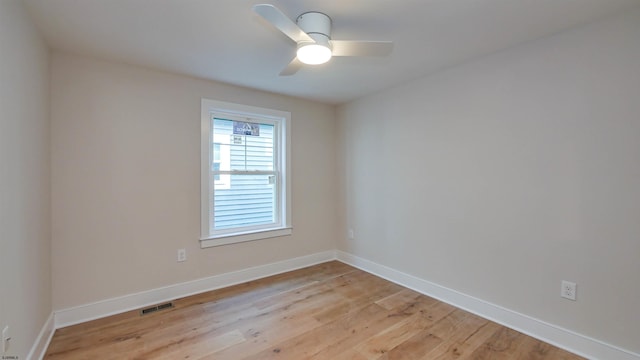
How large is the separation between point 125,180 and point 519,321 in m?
3.58

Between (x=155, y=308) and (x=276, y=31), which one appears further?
(x=155, y=308)

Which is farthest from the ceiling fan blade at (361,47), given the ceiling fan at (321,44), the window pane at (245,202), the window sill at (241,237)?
the window sill at (241,237)

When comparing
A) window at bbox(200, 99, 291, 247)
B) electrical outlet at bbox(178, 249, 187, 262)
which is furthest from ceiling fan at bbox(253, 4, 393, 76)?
electrical outlet at bbox(178, 249, 187, 262)

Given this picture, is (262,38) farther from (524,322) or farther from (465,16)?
(524,322)

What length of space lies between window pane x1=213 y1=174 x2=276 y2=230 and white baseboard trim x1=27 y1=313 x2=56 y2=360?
145 centimetres

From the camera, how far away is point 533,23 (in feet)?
6.37

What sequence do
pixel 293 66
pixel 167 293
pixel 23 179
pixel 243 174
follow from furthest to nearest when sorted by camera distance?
pixel 243 174, pixel 167 293, pixel 293 66, pixel 23 179

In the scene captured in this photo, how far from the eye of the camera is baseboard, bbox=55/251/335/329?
239 centimetres

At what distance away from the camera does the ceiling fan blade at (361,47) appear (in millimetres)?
1775

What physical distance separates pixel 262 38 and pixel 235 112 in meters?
1.28

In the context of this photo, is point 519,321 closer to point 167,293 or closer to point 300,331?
point 300,331

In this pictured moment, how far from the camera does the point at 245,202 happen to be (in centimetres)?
344

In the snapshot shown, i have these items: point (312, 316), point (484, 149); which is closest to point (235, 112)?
point (312, 316)

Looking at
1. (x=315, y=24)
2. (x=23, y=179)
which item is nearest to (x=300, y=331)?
(x=23, y=179)
